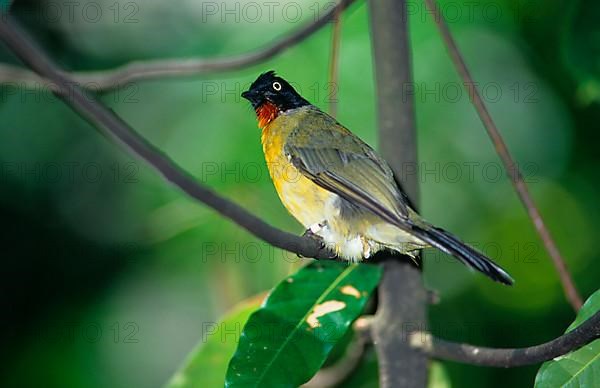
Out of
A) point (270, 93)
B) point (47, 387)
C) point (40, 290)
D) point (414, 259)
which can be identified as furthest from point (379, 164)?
point (40, 290)

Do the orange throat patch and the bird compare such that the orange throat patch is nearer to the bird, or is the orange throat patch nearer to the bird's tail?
the bird

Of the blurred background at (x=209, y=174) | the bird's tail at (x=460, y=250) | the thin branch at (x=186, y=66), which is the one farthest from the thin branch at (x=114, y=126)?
the blurred background at (x=209, y=174)

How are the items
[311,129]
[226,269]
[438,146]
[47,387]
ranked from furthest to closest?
[438,146] < [47,387] < [226,269] < [311,129]

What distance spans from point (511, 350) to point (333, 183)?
28.0 inches

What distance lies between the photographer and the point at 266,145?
8.06 ft

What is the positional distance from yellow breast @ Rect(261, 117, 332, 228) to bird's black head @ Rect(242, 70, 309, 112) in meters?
0.16

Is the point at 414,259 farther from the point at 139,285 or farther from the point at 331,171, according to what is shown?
the point at 139,285

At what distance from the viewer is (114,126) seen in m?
1.25

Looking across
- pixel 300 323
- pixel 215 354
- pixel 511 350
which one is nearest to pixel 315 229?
pixel 300 323

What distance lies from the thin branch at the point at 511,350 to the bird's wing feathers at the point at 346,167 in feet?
1.03

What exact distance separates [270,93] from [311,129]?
0.19m

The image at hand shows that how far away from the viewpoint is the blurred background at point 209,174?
3896 millimetres

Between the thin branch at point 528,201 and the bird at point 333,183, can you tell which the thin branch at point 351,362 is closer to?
the bird at point 333,183

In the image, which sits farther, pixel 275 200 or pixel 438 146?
pixel 438 146
